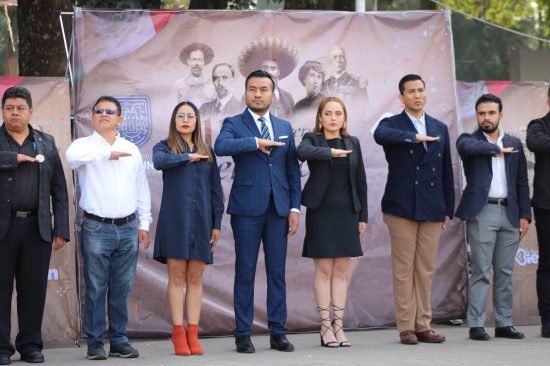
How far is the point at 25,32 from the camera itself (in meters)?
10.2

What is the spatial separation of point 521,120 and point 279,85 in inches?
89.3

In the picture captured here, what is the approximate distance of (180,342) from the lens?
767 cm

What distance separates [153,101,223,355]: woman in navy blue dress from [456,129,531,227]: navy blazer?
6.85ft

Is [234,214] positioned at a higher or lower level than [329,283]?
higher

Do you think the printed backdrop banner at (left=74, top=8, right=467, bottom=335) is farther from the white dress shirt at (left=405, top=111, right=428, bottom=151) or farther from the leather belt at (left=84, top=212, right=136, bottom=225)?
the leather belt at (left=84, top=212, right=136, bottom=225)

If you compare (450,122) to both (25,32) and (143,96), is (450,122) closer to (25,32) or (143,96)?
(143,96)

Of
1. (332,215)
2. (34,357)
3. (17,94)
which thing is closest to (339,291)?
(332,215)

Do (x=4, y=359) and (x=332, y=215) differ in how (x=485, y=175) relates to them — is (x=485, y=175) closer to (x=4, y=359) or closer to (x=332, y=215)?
A: (x=332, y=215)

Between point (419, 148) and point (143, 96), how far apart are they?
2182 mm

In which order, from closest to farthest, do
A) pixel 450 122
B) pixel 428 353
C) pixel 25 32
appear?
pixel 428 353 → pixel 450 122 → pixel 25 32

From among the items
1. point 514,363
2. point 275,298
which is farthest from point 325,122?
point 514,363

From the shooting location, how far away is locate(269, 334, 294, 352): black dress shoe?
25.7ft

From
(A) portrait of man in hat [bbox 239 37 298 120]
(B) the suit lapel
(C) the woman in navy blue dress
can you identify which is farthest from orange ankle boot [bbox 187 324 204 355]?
(A) portrait of man in hat [bbox 239 37 298 120]

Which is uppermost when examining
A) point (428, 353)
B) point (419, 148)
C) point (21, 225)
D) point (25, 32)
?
point (25, 32)
